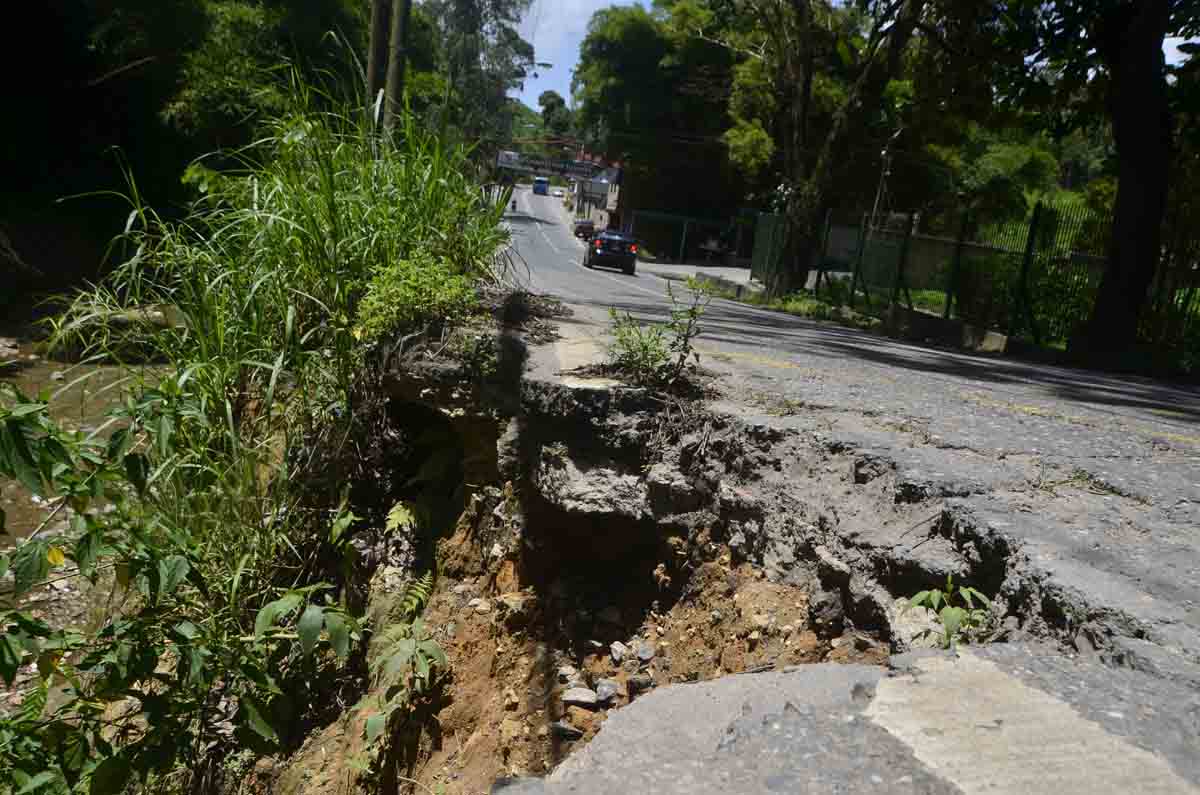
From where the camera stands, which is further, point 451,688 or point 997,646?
point 451,688

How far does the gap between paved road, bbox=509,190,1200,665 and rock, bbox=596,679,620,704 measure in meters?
0.85

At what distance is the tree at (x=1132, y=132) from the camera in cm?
1111

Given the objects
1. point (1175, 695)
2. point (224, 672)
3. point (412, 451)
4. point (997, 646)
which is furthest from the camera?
point (412, 451)

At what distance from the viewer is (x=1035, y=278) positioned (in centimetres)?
1325

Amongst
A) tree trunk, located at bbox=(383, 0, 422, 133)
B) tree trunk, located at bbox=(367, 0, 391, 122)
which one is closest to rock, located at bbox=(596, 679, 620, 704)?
tree trunk, located at bbox=(383, 0, 422, 133)

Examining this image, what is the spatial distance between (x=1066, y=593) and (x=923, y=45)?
17.3 m

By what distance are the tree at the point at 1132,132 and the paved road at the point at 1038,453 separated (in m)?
5.81

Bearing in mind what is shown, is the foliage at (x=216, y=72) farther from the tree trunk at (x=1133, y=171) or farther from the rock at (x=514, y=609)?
the rock at (x=514, y=609)

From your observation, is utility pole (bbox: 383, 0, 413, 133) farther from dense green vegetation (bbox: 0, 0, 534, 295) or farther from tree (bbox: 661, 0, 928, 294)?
tree (bbox: 661, 0, 928, 294)

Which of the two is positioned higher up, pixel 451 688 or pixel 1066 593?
pixel 1066 593

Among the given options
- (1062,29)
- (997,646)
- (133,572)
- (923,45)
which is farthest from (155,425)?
(923,45)

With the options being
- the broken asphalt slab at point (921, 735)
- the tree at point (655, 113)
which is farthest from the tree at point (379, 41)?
the tree at point (655, 113)

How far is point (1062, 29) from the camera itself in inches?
479

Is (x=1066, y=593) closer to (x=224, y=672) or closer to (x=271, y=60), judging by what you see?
(x=224, y=672)
